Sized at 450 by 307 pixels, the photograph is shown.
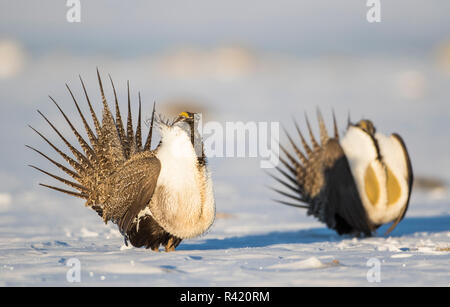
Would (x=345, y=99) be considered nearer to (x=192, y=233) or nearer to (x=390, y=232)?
(x=390, y=232)

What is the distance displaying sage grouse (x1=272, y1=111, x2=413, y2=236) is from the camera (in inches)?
190

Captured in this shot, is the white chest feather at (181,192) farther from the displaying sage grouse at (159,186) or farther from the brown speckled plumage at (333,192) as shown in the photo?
the brown speckled plumage at (333,192)

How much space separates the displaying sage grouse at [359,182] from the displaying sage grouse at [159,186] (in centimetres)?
125

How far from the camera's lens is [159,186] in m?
3.66

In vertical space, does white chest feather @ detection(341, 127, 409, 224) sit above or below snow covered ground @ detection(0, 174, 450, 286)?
above

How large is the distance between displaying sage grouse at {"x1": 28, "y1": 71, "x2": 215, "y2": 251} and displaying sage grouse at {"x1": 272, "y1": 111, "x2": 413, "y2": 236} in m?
1.25

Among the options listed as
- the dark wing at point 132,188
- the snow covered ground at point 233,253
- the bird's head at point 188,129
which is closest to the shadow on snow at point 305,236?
the snow covered ground at point 233,253

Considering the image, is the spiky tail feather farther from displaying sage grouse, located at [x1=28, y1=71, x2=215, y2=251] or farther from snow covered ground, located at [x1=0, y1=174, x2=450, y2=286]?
snow covered ground, located at [x1=0, y1=174, x2=450, y2=286]

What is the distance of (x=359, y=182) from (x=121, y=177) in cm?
182

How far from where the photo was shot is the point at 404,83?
15320 mm

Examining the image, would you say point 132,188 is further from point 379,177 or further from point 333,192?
point 379,177

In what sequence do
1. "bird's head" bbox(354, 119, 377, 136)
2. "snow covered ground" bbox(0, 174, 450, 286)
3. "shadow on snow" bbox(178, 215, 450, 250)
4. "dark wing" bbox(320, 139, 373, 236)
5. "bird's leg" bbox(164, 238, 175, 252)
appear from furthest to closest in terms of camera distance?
"bird's head" bbox(354, 119, 377, 136), "dark wing" bbox(320, 139, 373, 236), "shadow on snow" bbox(178, 215, 450, 250), "bird's leg" bbox(164, 238, 175, 252), "snow covered ground" bbox(0, 174, 450, 286)

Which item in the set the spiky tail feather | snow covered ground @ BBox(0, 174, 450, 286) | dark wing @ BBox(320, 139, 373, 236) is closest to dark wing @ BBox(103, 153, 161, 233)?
the spiky tail feather

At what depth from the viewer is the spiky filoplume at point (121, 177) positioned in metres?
3.68
